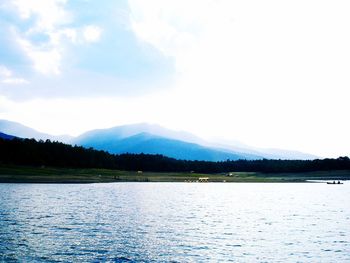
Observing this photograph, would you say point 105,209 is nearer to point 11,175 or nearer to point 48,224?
point 48,224

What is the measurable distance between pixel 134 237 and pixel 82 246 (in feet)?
25.8

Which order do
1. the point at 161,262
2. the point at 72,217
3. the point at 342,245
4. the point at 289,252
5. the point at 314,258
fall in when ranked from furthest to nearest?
1. the point at 72,217
2. the point at 342,245
3. the point at 289,252
4. the point at 314,258
5. the point at 161,262

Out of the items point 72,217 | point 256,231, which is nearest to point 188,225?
point 256,231

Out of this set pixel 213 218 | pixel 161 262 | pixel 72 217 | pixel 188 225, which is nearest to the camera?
pixel 161 262

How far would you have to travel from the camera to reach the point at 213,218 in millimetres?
Result: 68750

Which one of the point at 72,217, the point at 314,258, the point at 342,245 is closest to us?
the point at 314,258

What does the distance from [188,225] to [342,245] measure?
21.1m

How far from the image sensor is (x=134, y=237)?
47.5 metres

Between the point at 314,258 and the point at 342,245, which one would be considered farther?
the point at 342,245

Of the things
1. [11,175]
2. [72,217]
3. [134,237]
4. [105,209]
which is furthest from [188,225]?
[11,175]

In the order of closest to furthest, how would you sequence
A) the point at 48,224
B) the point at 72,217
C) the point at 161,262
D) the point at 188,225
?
the point at 161,262 → the point at 48,224 → the point at 188,225 → the point at 72,217

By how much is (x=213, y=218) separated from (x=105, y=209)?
66.3ft

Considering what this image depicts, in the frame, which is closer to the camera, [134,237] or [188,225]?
[134,237]

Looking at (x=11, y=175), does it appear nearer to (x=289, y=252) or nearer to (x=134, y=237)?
(x=134, y=237)
